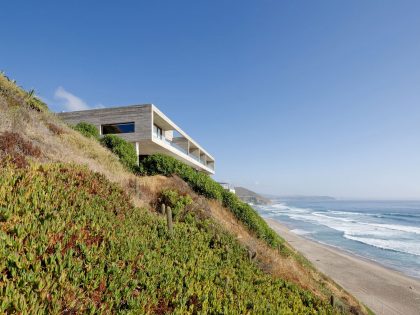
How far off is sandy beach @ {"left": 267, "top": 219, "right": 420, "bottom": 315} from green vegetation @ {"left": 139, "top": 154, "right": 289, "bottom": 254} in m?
7.01

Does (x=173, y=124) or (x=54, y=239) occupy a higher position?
(x=173, y=124)

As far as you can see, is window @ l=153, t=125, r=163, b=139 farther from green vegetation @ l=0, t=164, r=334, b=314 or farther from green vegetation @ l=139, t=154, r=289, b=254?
green vegetation @ l=0, t=164, r=334, b=314

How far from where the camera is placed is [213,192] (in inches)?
643

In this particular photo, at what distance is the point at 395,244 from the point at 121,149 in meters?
37.9

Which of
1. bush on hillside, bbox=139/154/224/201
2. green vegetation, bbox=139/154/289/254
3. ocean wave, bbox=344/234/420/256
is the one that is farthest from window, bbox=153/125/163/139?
ocean wave, bbox=344/234/420/256

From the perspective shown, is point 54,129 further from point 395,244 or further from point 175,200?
point 395,244

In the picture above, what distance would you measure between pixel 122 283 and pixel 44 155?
8.01 m

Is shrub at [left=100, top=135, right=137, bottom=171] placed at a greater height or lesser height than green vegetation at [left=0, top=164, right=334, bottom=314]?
greater

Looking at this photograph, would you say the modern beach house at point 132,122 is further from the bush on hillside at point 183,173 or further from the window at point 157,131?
the bush on hillside at point 183,173

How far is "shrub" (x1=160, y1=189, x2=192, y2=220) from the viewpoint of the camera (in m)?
11.4

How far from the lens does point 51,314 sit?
124 inches

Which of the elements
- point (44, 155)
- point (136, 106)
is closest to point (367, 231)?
Answer: point (136, 106)

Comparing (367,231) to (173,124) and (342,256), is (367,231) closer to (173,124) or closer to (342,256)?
(342,256)

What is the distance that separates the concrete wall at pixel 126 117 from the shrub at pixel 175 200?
12.7 metres
